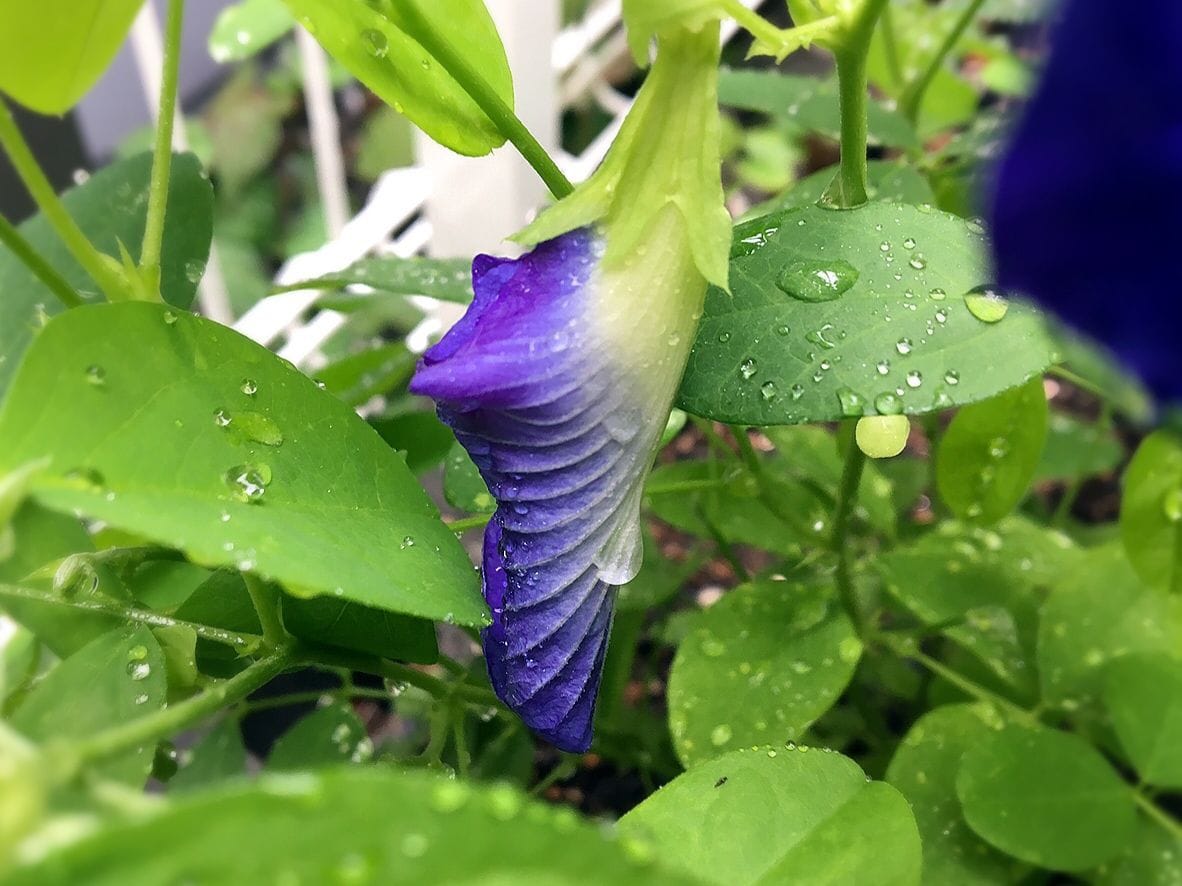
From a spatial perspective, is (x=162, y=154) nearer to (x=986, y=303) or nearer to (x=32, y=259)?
(x=32, y=259)

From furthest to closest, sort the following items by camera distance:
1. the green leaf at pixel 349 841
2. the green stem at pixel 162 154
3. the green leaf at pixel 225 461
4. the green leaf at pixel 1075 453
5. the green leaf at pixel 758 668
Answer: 1. the green leaf at pixel 1075 453
2. the green leaf at pixel 758 668
3. the green stem at pixel 162 154
4. the green leaf at pixel 225 461
5. the green leaf at pixel 349 841

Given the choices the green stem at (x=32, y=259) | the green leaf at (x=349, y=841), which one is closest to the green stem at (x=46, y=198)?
the green stem at (x=32, y=259)

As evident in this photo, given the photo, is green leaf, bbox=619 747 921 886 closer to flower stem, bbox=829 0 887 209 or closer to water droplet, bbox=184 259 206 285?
A: flower stem, bbox=829 0 887 209

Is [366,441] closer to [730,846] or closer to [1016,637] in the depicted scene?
[730,846]

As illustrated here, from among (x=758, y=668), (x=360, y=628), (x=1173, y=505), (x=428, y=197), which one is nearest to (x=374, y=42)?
(x=360, y=628)

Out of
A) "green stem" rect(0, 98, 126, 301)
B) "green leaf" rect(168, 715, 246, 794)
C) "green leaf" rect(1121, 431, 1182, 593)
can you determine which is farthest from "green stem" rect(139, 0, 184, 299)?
"green leaf" rect(1121, 431, 1182, 593)

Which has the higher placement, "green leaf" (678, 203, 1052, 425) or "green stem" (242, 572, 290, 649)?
"green stem" (242, 572, 290, 649)

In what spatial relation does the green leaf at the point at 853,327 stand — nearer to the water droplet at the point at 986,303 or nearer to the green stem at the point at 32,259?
the water droplet at the point at 986,303
